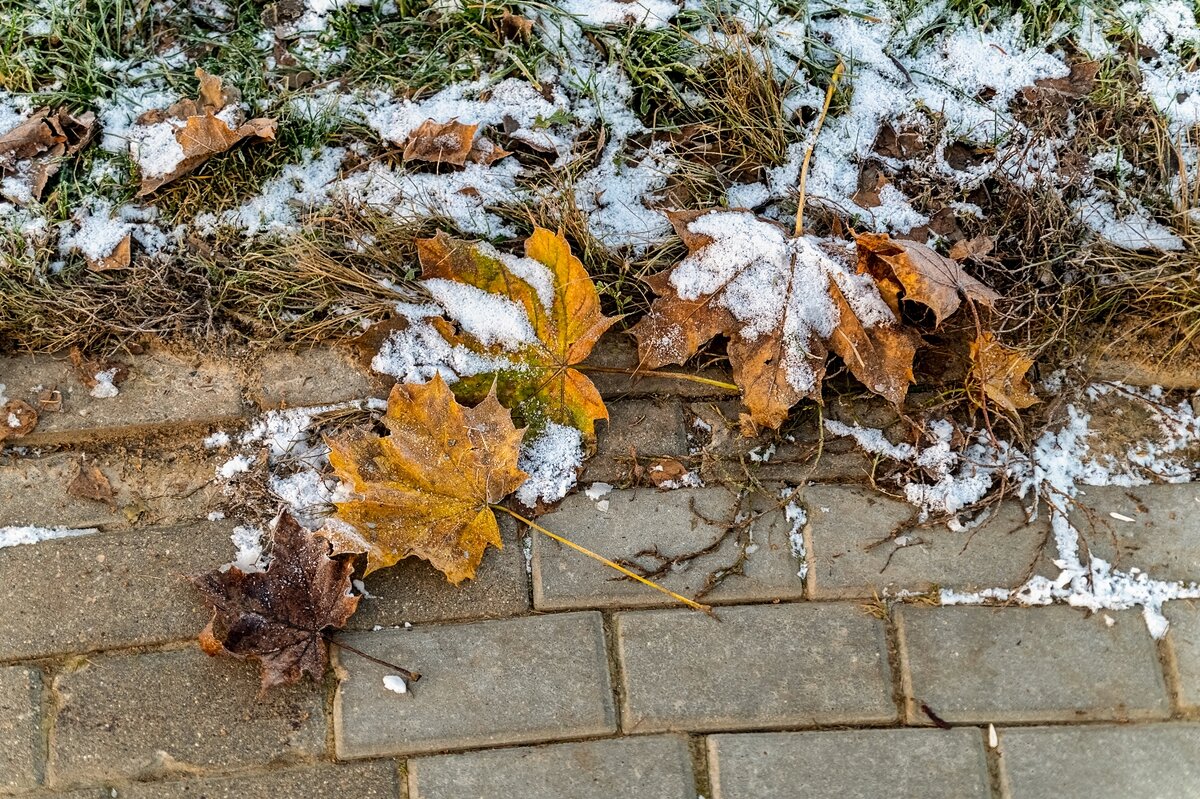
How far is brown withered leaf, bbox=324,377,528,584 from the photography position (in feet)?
6.59

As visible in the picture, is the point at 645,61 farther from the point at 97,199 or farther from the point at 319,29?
the point at 97,199

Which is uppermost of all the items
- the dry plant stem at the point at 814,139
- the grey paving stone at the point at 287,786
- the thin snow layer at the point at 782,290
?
the dry plant stem at the point at 814,139

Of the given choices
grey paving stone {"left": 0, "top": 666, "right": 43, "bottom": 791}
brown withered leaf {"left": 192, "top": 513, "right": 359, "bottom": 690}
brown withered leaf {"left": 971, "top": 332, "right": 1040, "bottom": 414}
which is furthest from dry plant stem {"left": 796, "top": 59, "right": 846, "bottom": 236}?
grey paving stone {"left": 0, "top": 666, "right": 43, "bottom": 791}

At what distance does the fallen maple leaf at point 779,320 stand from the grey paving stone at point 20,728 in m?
1.58

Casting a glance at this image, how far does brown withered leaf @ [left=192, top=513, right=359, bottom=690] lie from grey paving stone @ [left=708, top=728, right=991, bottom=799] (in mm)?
900

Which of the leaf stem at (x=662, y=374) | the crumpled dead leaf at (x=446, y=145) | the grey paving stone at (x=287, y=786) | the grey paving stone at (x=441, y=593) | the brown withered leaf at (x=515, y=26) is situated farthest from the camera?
the brown withered leaf at (x=515, y=26)

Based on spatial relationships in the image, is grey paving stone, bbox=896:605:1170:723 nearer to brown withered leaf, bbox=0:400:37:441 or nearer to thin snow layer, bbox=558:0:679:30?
thin snow layer, bbox=558:0:679:30

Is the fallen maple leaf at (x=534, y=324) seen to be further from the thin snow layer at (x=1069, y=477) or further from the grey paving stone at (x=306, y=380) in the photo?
the thin snow layer at (x=1069, y=477)

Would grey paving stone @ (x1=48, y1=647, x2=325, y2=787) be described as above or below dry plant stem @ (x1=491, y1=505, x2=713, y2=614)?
below

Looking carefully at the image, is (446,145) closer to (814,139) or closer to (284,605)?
(814,139)

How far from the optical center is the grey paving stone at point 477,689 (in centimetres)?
199

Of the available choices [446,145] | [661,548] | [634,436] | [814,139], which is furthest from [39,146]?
[814,139]

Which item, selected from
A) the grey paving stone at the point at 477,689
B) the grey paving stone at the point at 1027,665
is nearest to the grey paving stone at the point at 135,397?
the grey paving stone at the point at 477,689

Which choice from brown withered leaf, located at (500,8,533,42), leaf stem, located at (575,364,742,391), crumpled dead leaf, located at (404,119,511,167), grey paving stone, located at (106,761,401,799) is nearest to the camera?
grey paving stone, located at (106,761,401,799)
